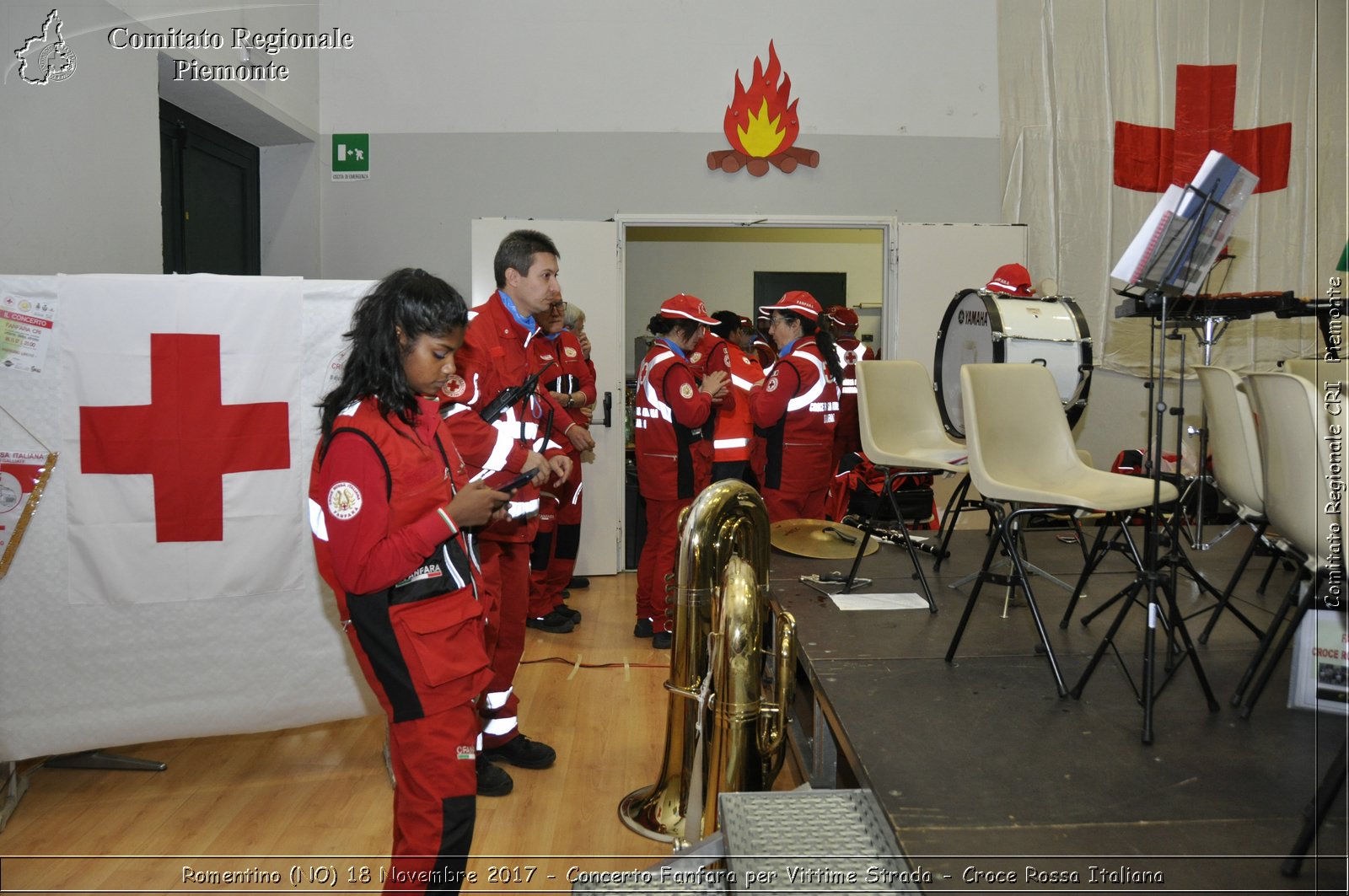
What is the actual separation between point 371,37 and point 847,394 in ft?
12.0

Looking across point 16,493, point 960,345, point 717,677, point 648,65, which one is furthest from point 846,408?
point 16,493

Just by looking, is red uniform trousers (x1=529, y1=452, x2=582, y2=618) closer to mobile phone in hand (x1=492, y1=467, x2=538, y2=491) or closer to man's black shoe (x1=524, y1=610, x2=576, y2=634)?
man's black shoe (x1=524, y1=610, x2=576, y2=634)

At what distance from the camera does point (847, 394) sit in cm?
A: 546

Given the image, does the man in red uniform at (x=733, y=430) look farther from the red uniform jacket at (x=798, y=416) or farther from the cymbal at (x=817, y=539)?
the cymbal at (x=817, y=539)

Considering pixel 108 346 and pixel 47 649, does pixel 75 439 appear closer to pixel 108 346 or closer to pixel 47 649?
pixel 108 346

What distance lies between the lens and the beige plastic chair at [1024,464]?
2.57 metres

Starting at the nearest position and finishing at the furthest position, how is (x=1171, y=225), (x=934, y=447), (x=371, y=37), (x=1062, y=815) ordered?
1. (x=1062, y=815)
2. (x=1171, y=225)
3. (x=934, y=447)
4. (x=371, y=37)

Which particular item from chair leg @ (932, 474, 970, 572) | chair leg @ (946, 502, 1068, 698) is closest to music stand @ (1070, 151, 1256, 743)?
chair leg @ (946, 502, 1068, 698)

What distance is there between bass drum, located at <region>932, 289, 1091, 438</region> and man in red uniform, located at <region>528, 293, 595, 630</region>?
1.77 metres

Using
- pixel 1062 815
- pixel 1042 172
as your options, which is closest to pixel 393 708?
pixel 1062 815

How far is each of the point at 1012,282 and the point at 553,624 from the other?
2.84 meters

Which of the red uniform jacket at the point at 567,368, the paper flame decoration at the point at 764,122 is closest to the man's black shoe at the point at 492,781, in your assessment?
the red uniform jacket at the point at 567,368

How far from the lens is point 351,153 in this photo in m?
5.91

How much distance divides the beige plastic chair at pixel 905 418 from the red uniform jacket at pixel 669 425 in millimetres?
810
